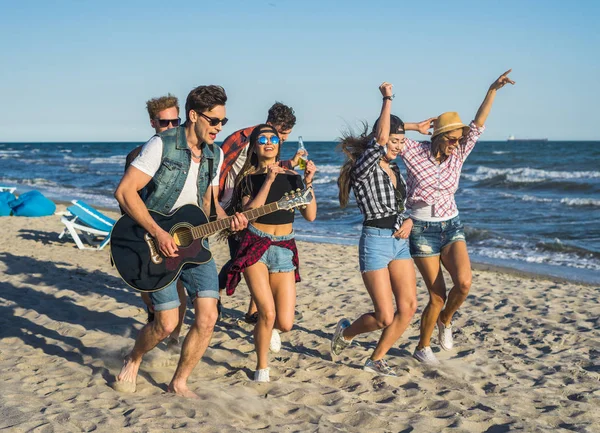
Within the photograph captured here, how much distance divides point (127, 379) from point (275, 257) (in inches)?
52.0

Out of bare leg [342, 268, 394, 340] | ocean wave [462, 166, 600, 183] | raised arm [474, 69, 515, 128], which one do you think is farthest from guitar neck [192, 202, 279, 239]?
ocean wave [462, 166, 600, 183]

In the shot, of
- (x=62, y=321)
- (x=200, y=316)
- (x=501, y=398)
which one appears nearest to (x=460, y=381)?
(x=501, y=398)

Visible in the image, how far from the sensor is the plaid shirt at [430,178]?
5.26 metres

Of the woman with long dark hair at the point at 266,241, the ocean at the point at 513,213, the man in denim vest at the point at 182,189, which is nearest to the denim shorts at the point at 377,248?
the woman with long dark hair at the point at 266,241

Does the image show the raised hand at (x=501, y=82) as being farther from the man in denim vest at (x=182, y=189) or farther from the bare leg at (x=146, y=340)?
the bare leg at (x=146, y=340)

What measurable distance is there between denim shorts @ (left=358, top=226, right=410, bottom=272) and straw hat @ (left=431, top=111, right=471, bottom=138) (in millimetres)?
935

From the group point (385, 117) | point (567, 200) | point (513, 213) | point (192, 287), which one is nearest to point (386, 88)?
point (385, 117)

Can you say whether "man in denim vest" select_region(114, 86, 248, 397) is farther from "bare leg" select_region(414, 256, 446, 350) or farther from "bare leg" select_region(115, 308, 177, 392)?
"bare leg" select_region(414, 256, 446, 350)

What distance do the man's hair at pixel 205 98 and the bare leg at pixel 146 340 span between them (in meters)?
1.29

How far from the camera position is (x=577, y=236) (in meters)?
14.2

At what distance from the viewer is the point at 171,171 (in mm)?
4176

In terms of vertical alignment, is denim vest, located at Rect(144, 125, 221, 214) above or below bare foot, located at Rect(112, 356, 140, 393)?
above

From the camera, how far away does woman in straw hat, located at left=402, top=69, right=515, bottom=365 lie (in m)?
5.24

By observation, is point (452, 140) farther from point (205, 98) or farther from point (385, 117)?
point (205, 98)
